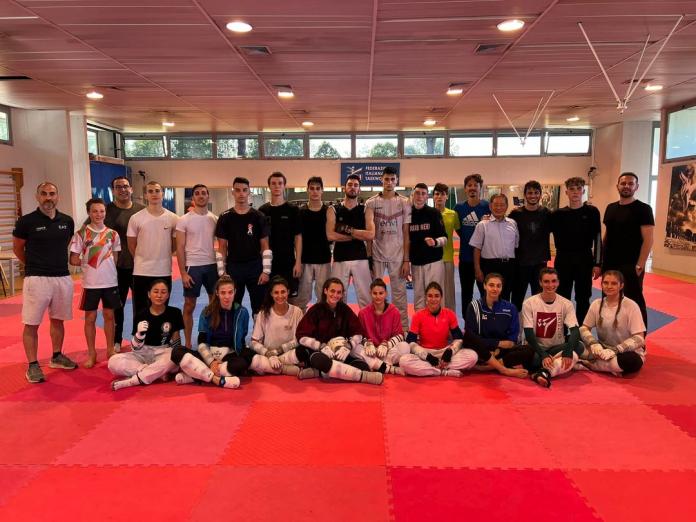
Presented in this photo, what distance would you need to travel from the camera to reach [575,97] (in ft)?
31.2

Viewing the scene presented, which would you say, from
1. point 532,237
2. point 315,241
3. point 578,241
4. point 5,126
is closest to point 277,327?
point 315,241

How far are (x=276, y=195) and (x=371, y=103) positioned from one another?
5604mm

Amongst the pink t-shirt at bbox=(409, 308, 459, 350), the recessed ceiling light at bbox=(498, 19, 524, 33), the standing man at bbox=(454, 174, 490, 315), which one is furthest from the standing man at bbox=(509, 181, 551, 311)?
the recessed ceiling light at bbox=(498, 19, 524, 33)

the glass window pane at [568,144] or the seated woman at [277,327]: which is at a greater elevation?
the glass window pane at [568,144]

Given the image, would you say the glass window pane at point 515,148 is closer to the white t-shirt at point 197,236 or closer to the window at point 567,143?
the window at point 567,143

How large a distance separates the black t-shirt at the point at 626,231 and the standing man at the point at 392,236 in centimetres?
205

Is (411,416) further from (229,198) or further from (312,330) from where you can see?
(229,198)

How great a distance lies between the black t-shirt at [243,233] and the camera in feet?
16.0

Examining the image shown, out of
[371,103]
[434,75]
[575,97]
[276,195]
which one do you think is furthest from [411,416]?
[575,97]

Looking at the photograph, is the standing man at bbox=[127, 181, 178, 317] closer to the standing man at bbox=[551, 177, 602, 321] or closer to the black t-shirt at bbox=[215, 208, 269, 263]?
the black t-shirt at bbox=[215, 208, 269, 263]

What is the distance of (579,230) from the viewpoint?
502 cm

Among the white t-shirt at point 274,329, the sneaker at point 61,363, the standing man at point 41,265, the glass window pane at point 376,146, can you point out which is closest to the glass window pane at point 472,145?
the glass window pane at point 376,146

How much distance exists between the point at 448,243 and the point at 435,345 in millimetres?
1534

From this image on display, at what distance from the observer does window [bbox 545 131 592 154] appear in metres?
14.4
